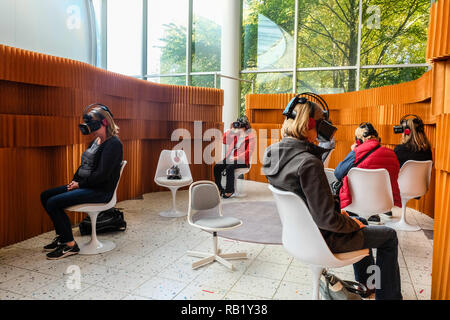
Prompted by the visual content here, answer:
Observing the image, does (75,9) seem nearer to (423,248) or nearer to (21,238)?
(21,238)

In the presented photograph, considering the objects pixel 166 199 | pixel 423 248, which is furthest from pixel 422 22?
pixel 166 199

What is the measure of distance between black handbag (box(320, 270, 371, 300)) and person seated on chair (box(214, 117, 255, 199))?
4.00 metres

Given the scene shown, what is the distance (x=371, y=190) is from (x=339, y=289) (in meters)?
1.46

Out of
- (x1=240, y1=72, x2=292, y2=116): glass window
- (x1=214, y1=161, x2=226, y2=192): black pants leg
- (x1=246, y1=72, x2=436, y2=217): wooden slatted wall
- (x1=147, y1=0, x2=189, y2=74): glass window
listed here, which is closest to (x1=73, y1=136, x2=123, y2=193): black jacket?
(x1=214, y1=161, x2=226, y2=192): black pants leg

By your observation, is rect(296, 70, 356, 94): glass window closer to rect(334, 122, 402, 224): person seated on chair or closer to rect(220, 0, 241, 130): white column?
rect(220, 0, 241, 130): white column

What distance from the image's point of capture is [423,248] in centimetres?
390

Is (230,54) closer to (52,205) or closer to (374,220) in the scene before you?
(374,220)

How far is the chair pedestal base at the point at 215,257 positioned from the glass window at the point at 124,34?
8.56 m

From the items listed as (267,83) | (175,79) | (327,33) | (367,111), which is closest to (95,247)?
(367,111)

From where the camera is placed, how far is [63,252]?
3.52m

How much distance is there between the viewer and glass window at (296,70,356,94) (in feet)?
28.8

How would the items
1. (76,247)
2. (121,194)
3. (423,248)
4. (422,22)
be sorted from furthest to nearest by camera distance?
1. (422,22)
2. (121,194)
3. (423,248)
4. (76,247)

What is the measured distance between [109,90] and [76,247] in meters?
2.61

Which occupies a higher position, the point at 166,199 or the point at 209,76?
the point at 209,76
